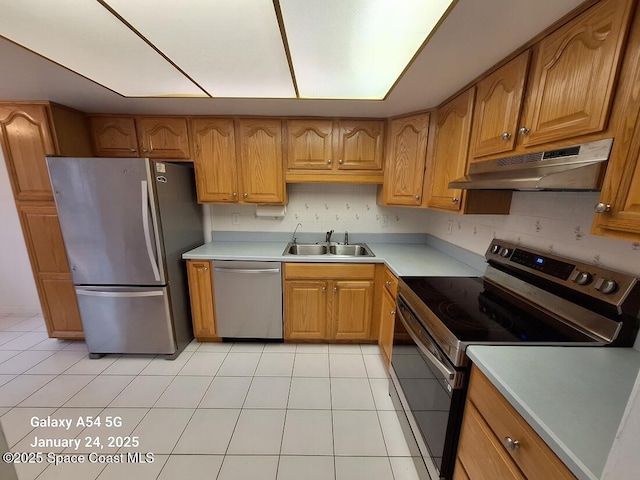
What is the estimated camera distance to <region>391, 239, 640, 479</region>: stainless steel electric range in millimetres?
933

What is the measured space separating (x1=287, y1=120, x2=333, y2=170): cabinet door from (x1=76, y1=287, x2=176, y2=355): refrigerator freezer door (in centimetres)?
158

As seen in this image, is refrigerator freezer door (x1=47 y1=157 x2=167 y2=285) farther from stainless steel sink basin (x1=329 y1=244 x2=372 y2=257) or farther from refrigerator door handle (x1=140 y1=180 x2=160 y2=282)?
stainless steel sink basin (x1=329 y1=244 x2=372 y2=257)

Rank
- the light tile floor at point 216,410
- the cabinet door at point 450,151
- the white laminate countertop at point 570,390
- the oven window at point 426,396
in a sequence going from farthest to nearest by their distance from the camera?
the cabinet door at point 450,151
the light tile floor at point 216,410
the oven window at point 426,396
the white laminate countertop at point 570,390

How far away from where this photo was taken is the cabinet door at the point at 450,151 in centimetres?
156

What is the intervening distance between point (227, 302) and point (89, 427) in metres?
1.10

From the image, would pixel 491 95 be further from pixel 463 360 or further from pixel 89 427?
pixel 89 427

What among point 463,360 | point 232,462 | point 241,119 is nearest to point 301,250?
point 241,119

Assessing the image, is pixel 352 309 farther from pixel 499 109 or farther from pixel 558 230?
pixel 499 109

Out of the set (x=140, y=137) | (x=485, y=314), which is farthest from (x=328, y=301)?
(x=140, y=137)

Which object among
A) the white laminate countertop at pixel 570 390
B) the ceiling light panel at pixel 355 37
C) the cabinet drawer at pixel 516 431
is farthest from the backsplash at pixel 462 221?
the ceiling light panel at pixel 355 37

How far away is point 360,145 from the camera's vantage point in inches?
88.4

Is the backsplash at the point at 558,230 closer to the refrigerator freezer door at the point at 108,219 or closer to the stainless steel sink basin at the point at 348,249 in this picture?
→ the stainless steel sink basin at the point at 348,249

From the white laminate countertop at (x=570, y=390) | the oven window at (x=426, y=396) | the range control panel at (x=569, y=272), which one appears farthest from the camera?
the oven window at (x=426, y=396)

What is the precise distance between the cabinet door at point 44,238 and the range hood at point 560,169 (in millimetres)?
3127
